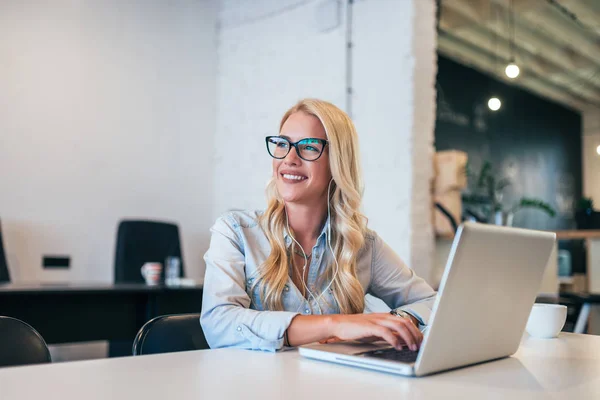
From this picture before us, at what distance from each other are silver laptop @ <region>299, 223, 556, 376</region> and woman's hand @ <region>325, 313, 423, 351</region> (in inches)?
0.8

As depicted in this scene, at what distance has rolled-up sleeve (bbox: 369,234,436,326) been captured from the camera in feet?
5.01

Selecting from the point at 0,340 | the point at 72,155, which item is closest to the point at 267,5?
the point at 72,155

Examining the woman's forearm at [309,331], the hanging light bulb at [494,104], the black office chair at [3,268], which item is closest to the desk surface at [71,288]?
the black office chair at [3,268]

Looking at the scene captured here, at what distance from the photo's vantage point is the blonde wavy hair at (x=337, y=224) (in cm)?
135

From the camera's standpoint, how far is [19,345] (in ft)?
3.21

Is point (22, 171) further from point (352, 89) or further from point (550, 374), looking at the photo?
point (550, 374)

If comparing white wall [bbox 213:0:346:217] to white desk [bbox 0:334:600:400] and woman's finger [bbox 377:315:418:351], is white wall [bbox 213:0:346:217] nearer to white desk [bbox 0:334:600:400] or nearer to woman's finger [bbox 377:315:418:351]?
woman's finger [bbox 377:315:418:351]

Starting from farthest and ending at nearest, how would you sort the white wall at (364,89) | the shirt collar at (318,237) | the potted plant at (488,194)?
the potted plant at (488,194)
the white wall at (364,89)
the shirt collar at (318,237)

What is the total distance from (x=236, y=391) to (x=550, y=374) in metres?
0.49

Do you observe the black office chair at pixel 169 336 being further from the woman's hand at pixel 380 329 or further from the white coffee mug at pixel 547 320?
the white coffee mug at pixel 547 320

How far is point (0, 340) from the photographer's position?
964 mm

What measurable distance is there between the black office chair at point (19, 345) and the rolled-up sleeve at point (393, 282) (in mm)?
855

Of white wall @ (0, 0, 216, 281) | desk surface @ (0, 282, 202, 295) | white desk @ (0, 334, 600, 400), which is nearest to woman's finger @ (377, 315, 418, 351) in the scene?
white desk @ (0, 334, 600, 400)

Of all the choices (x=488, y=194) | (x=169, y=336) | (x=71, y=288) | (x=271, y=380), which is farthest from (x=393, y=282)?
(x=488, y=194)
